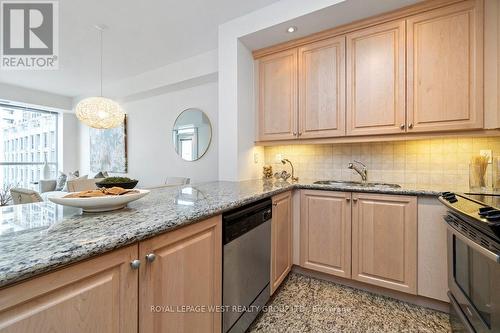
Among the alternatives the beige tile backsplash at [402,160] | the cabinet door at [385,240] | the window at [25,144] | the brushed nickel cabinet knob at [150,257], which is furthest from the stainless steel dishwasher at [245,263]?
the window at [25,144]

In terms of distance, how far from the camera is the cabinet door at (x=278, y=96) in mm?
2352

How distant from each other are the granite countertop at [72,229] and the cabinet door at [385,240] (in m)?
1.14

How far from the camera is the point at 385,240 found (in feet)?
5.58

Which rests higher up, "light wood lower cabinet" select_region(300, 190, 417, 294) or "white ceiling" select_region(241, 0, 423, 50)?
"white ceiling" select_region(241, 0, 423, 50)

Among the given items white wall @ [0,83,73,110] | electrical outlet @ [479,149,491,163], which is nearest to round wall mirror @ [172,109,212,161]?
electrical outlet @ [479,149,491,163]

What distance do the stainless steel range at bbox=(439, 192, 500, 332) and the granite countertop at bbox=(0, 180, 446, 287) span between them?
43.5 inches

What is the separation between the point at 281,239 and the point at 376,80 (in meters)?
1.63

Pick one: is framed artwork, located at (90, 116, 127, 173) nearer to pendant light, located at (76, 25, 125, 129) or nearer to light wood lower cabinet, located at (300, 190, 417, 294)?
pendant light, located at (76, 25, 125, 129)

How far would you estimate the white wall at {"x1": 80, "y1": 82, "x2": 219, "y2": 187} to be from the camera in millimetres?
3327

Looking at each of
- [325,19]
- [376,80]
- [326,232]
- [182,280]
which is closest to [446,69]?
[376,80]

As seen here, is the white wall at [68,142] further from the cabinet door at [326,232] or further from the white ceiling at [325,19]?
the cabinet door at [326,232]

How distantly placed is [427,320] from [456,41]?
2057 millimetres

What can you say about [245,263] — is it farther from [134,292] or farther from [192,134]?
[192,134]

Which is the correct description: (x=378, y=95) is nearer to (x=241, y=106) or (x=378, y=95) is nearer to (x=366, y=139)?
(x=366, y=139)
